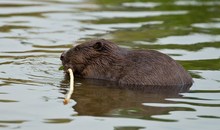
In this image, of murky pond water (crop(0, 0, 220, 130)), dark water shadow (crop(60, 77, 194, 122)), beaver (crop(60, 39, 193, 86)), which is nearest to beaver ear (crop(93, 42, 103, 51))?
beaver (crop(60, 39, 193, 86))

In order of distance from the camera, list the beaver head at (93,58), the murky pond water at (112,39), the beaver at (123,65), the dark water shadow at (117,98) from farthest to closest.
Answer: the beaver head at (93,58)
the beaver at (123,65)
the dark water shadow at (117,98)
the murky pond water at (112,39)

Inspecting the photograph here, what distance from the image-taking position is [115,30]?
1198 cm

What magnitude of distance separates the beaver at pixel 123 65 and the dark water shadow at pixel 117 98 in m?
0.12

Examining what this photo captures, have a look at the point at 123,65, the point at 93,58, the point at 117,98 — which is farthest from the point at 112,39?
the point at 117,98

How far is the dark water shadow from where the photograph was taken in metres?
6.80

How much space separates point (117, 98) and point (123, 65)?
97cm

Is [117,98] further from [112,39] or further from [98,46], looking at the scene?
[112,39]

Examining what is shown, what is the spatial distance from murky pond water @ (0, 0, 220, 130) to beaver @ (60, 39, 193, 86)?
24cm

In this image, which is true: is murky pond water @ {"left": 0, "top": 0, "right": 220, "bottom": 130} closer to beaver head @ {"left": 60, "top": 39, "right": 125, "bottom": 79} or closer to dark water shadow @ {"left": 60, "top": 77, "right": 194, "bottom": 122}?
dark water shadow @ {"left": 60, "top": 77, "right": 194, "bottom": 122}

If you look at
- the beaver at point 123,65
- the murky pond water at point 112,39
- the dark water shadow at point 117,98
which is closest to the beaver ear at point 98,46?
the beaver at point 123,65

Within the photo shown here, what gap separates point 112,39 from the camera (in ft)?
37.0

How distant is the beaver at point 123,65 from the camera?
8211mm

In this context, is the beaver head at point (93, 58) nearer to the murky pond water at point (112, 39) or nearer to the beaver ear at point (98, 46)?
the beaver ear at point (98, 46)

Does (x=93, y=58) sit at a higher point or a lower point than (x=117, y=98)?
higher
